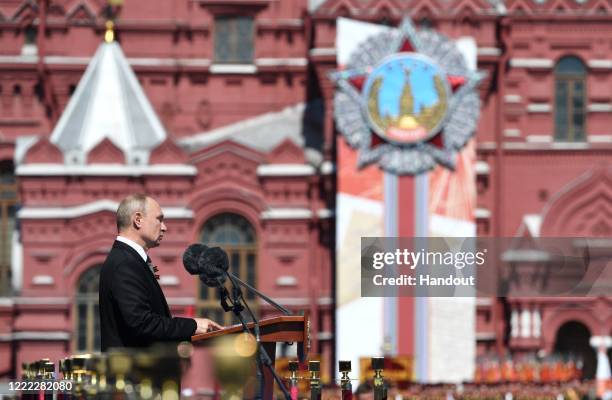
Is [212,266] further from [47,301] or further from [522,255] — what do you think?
[47,301]

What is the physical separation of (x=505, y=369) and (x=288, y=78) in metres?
8.26

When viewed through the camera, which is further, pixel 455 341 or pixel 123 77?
pixel 123 77

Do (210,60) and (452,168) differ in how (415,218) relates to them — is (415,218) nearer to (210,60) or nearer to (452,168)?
(452,168)

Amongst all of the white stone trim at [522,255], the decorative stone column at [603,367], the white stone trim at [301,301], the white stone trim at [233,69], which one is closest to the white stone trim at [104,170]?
the white stone trim at [233,69]

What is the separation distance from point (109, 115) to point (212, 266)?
24.6 meters

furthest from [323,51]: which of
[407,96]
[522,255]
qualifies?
[522,255]

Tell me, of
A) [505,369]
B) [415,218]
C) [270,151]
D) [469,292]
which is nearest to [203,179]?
[270,151]

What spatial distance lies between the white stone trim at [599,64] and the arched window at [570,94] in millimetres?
238

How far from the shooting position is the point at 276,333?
31.7 ft

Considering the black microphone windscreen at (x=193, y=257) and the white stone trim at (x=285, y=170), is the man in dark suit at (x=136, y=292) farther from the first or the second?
the white stone trim at (x=285, y=170)

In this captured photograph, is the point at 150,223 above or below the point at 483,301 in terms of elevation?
below

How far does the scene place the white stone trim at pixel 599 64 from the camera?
111 feet

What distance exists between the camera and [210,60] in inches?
1368

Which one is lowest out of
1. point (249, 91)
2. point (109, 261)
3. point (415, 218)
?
point (109, 261)
